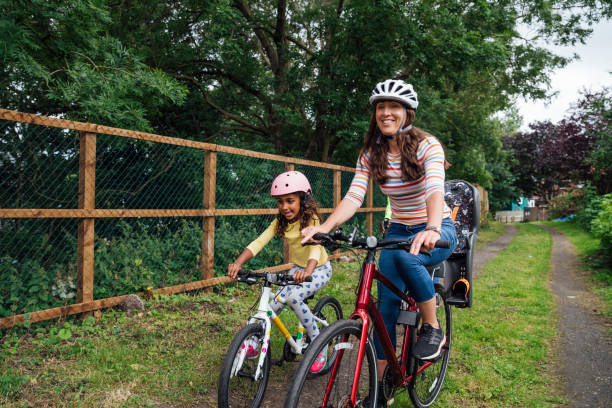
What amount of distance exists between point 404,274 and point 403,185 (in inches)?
21.4

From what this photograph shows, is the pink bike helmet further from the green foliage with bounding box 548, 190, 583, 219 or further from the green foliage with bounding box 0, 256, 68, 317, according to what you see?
the green foliage with bounding box 548, 190, 583, 219

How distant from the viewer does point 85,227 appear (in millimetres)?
4730

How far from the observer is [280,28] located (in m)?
12.1

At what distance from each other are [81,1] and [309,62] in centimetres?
691

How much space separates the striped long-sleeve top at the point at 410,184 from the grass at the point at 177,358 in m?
1.49

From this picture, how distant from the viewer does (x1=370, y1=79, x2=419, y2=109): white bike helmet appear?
2.81 meters

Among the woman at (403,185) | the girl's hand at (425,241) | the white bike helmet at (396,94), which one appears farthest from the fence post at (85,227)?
the girl's hand at (425,241)

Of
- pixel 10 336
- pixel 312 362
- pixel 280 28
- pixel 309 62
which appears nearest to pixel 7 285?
pixel 10 336

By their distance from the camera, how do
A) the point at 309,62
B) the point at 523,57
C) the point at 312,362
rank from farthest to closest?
the point at 523,57, the point at 309,62, the point at 312,362

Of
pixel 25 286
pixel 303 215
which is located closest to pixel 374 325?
pixel 303 215

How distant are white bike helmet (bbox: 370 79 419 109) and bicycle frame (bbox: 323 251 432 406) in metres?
0.98

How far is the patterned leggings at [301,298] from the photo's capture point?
3.48m

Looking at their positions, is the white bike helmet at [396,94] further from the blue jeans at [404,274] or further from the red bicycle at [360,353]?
the red bicycle at [360,353]

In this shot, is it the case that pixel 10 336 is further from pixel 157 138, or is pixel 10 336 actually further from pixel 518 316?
pixel 518 316
